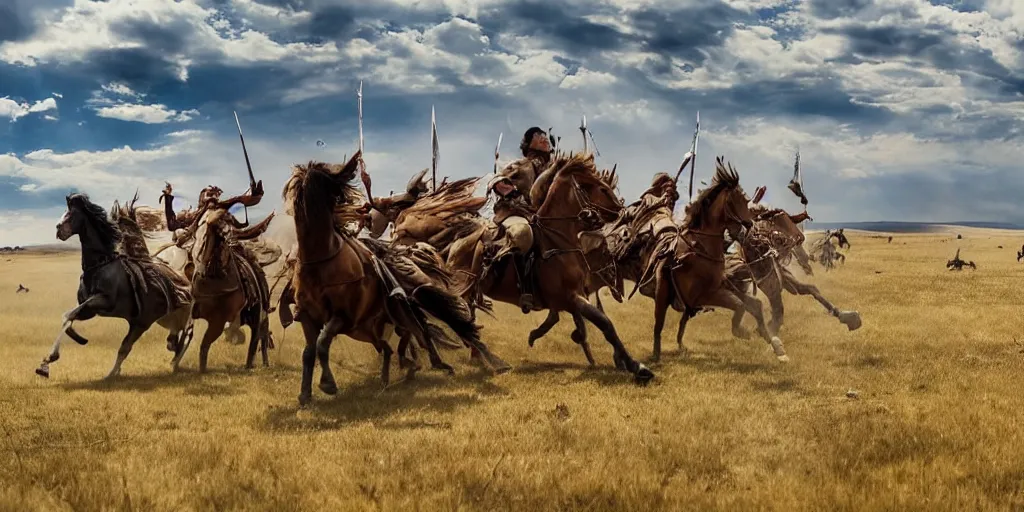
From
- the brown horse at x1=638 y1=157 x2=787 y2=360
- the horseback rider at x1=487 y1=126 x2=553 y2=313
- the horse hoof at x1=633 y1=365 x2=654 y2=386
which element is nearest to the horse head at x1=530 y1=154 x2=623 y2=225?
the horseback rider at x1=487 y1=126 x2=553 y2=313

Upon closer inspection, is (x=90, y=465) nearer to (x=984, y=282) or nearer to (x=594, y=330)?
(x=594, y=330)

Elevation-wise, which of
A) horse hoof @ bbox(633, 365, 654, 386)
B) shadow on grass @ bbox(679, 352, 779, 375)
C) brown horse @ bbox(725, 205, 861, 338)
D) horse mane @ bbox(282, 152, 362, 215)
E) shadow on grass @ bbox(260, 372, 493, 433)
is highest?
horse mane @ bbox(282, 152, 362, 215)

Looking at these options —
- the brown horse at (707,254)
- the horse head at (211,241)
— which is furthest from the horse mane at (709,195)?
the horse head at (211,241)

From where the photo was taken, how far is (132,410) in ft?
27.5

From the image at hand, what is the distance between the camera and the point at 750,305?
11055mm

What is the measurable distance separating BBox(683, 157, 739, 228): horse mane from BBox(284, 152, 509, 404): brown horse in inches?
150

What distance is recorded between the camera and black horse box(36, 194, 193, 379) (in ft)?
35.3

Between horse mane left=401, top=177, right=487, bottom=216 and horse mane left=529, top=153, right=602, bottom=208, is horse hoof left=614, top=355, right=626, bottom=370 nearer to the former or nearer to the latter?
horse mane left=529, top=153, right=602, bottom=208

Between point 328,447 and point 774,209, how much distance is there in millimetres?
10613

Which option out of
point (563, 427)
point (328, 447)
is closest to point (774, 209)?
point (563, 427)

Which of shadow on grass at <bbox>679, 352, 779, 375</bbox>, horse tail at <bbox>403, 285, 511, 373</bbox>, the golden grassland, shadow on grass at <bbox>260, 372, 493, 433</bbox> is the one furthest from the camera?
shadow on grass at <bbox>679, 352, 779, 375</bbox>

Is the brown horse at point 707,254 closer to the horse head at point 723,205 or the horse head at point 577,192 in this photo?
the horse head at point 723,205

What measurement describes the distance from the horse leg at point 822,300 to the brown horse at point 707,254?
157 centimetres

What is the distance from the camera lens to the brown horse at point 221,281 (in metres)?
11.2
